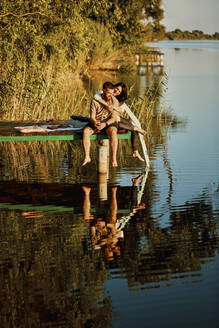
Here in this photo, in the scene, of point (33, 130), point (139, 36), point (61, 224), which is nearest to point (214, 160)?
point (33, 130)

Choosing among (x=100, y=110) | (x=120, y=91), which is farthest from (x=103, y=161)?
(x=120, y=91)

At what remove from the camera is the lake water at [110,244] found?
211 inches

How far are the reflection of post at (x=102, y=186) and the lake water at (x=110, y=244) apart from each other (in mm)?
49

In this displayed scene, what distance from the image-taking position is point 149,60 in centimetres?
5391

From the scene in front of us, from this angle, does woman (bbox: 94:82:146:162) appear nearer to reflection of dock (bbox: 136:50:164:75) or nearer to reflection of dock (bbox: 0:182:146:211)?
reflection of dock (bbox: 0:182:146:211)

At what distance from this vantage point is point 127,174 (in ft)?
37.0

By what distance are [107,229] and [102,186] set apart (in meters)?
2.64

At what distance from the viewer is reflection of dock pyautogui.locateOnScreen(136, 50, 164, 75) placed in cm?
5171

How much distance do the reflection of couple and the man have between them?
1.50 metres

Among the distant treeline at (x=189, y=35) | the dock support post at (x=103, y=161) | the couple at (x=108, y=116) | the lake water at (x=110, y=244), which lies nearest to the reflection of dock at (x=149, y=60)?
the dock support post at (x=103, y=161)

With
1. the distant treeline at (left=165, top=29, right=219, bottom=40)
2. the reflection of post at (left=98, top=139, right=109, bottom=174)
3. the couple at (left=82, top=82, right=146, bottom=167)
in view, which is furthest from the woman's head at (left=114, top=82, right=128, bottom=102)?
the distant treeline at (left=165, top=29, right=219, bottom=40)

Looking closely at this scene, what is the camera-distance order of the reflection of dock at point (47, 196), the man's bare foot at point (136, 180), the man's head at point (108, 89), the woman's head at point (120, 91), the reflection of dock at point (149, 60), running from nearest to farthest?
the reflection of dock at point (47, 196)
the man's bare foot at point (136, 180)
the man's head at point (108, 89)
the woman's head at point (120, 91)
the reflection of dock at point (149, 60)

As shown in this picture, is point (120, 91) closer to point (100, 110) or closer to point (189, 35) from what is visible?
point (100, 110)

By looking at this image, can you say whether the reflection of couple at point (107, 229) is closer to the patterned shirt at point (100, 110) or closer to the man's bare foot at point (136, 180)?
the man's bare foot at point (136, 180)
